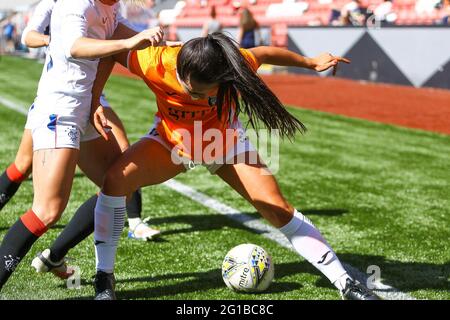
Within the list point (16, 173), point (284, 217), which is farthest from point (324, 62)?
point (16, 173)

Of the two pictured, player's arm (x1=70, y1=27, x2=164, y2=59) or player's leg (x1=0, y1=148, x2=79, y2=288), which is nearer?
player's arm (x1=70, y1=27, x2=164, y2=59)

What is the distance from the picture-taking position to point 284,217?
4.10m

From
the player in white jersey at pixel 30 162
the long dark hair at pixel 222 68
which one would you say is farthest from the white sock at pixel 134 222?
the long dark hair at pixel 222 68

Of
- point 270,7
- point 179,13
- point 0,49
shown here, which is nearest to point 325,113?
point 270,7

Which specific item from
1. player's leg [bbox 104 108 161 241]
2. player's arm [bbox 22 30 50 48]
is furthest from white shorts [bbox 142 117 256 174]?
player's arm [bbox 22 30 50 48]

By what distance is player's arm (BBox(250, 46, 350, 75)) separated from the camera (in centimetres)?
405

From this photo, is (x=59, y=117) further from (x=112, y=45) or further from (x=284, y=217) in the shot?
(x=284, y=217)

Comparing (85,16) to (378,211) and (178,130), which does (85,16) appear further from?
(378,211)

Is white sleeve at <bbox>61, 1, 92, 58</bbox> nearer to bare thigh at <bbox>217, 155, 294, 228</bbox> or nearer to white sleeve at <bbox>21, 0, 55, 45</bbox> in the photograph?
bare thigh at <bbox>217, 155, 294, 228</bbox>

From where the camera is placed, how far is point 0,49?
38688 millimetres

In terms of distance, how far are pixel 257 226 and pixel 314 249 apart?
1.88 metres

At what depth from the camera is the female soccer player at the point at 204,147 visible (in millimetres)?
3887

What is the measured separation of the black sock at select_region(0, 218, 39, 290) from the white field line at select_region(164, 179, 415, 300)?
2171 millimetres

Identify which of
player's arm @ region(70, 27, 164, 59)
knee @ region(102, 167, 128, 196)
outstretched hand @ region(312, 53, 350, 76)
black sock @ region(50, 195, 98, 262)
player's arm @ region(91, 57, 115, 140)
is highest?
player's arm @ region(70, 27, 164, 59)
